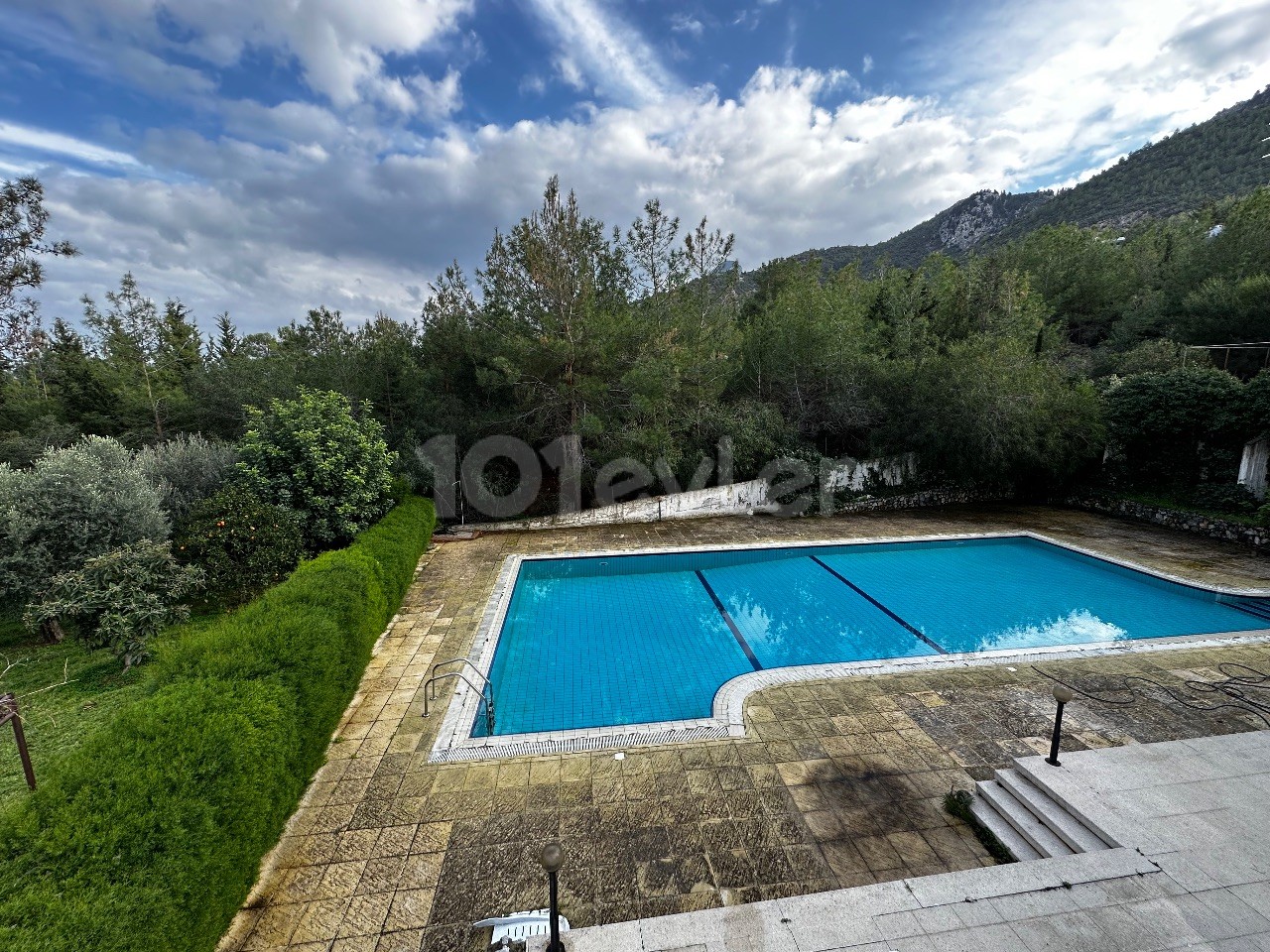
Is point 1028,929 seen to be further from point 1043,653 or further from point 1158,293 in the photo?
point 1158,293

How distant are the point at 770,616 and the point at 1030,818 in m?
4.85

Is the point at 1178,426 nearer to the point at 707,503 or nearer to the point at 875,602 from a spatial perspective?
the point at 875,602

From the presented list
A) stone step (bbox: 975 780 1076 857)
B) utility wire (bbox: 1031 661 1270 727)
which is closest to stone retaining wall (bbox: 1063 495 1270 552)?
utility wire (bbox: 1031 661 1270 727)

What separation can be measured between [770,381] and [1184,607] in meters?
10.0

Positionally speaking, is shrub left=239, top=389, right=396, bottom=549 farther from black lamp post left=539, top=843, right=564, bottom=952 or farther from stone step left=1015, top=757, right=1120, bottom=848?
stone step left=1015, top=757, right=1120, bottom=848

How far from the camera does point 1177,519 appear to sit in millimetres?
12172

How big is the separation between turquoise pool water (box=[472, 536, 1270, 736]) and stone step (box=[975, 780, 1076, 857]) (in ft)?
9.13

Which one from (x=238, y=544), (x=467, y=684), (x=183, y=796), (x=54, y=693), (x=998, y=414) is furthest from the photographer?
(x=998, y=414)

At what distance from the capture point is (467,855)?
3.66 meters

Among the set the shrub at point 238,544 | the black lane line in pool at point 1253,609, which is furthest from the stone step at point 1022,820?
the shrub at point 238,544

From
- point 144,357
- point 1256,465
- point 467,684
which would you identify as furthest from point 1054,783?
point 144,357

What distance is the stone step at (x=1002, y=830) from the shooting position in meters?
3.61

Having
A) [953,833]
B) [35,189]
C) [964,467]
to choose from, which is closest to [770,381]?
[964,467]

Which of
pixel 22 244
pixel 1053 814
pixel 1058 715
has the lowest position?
pixel 1053 814
